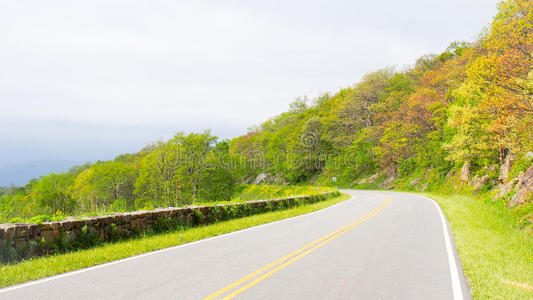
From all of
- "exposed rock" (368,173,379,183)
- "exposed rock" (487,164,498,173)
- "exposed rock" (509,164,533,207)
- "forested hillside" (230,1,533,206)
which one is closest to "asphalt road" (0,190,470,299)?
"exposed rock" (509,164,533,207)

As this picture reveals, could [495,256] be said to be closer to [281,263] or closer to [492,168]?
[281,263]

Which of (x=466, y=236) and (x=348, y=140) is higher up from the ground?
(x=348, y=140)

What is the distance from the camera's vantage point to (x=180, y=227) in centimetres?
1045

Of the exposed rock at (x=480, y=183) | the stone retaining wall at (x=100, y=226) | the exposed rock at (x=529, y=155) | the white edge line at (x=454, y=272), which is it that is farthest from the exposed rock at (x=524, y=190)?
the stone retaining wall at (x=100, y=226)

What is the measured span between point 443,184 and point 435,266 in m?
32.2

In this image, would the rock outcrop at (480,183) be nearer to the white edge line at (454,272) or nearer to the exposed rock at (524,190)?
the exposed rock at (524,190)

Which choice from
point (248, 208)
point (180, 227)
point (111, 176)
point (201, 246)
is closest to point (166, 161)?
point (111, 176)

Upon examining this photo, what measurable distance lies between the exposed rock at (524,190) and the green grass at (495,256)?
142cm

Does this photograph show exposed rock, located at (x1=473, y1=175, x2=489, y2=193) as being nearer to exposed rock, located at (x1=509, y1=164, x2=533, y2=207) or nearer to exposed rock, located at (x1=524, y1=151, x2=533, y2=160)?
exposed rock, located at (x1=524, y1=151, x2=533, y2=160)

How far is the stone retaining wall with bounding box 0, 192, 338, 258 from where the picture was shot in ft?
21.5

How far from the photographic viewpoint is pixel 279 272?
5.54 metres

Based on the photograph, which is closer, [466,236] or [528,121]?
[466,236]

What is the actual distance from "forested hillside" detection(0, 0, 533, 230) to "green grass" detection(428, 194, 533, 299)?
3544mm

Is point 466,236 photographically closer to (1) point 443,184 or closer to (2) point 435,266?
(2) point 435,266
